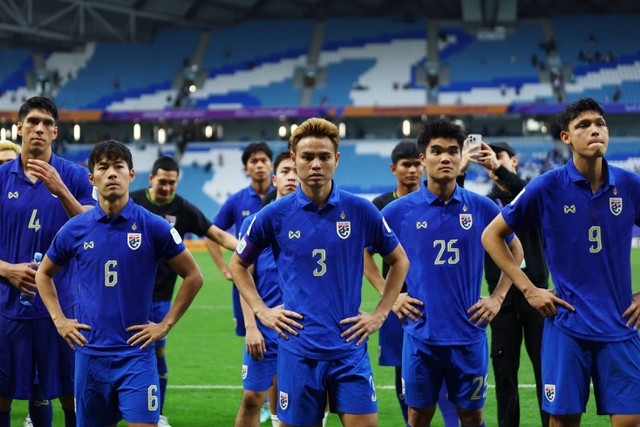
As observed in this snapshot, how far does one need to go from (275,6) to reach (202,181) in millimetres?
16126

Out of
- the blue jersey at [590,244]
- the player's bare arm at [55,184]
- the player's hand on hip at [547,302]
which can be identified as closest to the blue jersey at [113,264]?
the player's bare arm at [55,184]

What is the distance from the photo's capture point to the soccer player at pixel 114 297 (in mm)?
5312

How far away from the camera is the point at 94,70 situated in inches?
2242

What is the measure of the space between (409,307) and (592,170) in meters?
1.53

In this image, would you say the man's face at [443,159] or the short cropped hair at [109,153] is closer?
the short cropped hair at [109,153]

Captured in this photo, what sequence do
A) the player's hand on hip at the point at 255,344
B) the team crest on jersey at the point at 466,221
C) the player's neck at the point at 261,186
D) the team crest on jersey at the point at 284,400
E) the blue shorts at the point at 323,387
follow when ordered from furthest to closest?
the player's neck at the point at 261,186, the team crest on jersey at the point at 466,221, the player's hand on hip at the point at 255,344, the team crest on jersey at the point at 284,400, the blue shorts at the point at 323,387

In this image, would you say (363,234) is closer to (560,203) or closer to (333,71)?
(560,203)

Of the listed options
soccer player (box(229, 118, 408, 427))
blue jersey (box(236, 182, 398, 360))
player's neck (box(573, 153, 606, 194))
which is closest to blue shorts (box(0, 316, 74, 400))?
soccer player (box(229, 118, 408, 427))

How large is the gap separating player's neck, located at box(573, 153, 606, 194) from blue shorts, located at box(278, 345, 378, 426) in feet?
5.73

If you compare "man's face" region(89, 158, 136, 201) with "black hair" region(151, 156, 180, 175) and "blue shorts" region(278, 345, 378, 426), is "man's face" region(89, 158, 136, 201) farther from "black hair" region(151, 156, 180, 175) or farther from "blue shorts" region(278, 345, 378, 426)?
"black hair" region(151, 156, 180, 175)

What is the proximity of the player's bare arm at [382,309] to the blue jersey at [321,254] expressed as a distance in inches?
2.0

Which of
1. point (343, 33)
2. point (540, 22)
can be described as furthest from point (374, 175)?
point (540, 22)

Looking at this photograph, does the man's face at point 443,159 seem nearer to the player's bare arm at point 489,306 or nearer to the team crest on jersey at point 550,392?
the player's bare arm at point 489,306

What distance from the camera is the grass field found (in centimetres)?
880
